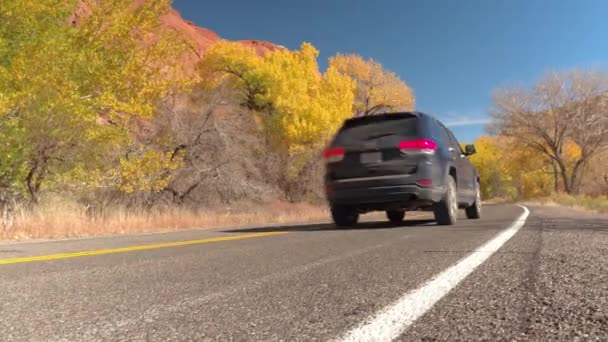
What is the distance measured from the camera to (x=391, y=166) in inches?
309

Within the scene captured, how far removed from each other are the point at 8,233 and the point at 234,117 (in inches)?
559

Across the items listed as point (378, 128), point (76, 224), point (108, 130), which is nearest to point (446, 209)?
point (378, 128)

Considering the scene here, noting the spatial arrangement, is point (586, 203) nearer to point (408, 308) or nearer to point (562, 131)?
point (562, 131)

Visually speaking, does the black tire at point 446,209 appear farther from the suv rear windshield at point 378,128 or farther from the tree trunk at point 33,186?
the tree trunk at point 33,186

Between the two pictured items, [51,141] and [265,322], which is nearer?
[265,322]

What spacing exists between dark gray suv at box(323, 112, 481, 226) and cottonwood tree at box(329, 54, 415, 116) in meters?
30.1

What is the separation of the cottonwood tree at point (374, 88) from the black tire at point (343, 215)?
96.4 feet

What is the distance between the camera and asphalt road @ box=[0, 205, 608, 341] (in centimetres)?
189

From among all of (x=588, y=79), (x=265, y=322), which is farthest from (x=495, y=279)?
(x=588, y=79)

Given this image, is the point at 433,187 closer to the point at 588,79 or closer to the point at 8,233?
the point at 8,233

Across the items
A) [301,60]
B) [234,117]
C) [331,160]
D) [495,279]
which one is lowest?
[495,279]

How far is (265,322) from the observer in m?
2.05

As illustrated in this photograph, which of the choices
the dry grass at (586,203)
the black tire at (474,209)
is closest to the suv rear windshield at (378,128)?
the black tire at (474,209)

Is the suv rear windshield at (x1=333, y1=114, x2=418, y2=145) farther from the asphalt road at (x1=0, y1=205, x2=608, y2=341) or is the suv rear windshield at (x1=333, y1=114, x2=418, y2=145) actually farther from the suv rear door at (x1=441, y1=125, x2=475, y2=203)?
the asphalt road at (x1=0, y1=205, x2=608, y2=341)
